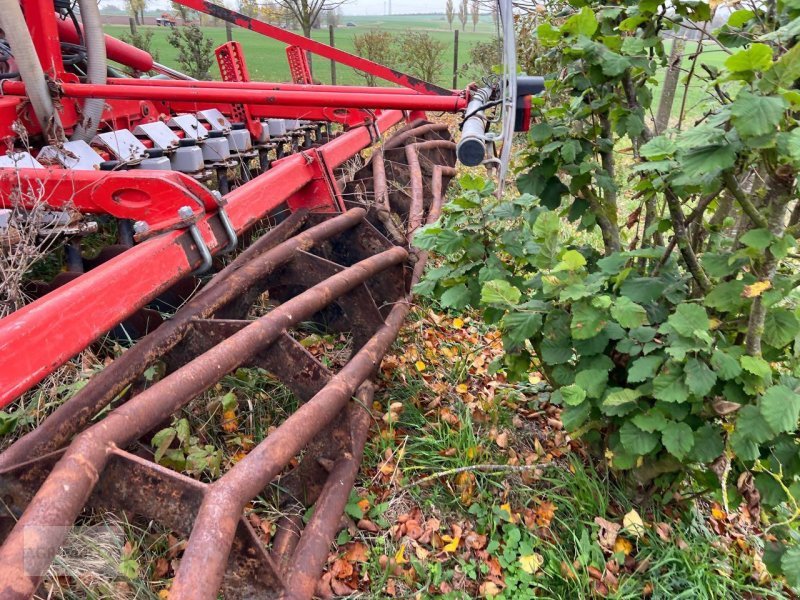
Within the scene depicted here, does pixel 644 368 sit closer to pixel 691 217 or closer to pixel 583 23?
pixel 691 217

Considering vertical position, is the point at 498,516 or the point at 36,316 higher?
the point at 36,316

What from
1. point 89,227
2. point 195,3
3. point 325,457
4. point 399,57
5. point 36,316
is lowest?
point 399,57

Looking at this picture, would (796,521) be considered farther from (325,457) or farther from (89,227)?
(89,227)

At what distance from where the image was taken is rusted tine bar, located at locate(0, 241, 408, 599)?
130 cm

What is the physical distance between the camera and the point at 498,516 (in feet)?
7.73

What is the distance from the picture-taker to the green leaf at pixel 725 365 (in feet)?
5.20

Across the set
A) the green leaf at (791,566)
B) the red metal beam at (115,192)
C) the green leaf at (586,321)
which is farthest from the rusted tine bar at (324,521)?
the green leaf at (791,566)

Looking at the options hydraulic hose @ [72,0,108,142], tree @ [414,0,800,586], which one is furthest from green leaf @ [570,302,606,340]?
hydraulic hose @ [72,0,108,142]

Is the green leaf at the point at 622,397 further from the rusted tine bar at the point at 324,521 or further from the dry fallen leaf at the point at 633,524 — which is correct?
the rusted tine bar at the point at 324,521

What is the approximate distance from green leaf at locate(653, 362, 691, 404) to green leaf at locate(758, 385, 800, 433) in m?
0.19

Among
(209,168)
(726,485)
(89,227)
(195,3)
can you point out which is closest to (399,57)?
(195,3)

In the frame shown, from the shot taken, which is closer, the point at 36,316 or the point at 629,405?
the point at 36,316

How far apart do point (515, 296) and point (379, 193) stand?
79.6 inches

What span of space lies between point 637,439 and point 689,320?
41cm
